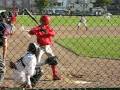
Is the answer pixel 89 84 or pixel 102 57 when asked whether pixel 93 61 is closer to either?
pixel 102 57

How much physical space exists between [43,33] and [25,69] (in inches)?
80.4

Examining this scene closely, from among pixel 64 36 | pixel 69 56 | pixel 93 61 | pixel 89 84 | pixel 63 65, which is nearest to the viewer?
pixel 89 84

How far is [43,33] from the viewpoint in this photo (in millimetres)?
11102

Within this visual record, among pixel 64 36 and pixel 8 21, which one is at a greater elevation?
pixel 8 21

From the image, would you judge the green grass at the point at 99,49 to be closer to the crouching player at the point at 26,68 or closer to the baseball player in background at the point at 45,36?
the baseball player in background at the point at 45,36

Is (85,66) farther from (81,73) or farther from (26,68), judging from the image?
(26,68)

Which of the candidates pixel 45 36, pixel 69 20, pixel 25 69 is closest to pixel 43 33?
pixel 45 36

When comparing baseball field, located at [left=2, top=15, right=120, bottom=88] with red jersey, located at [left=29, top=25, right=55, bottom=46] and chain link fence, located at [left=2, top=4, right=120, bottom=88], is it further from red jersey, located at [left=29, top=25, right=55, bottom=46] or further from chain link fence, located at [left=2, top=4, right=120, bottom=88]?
red jersey, located at [left=29, top=25, right=55, bottom=46]

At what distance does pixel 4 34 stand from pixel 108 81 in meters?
3.32

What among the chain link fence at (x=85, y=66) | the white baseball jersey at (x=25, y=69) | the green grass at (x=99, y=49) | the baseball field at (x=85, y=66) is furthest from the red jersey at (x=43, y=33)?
the green grass at (x=99, y=49)

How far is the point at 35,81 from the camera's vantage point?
9.79 metres

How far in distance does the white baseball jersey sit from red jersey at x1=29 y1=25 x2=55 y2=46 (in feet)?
4.93

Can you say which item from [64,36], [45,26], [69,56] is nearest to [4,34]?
[45,26]

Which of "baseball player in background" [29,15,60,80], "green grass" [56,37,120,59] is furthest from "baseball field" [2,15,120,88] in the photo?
"baseball player in background" [29,15,60,80]
